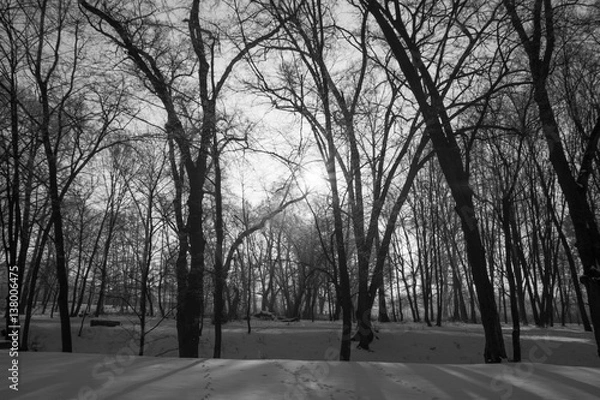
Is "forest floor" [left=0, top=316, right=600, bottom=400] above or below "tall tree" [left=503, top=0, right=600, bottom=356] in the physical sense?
below

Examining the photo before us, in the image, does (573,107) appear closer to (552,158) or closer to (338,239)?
(552,158)

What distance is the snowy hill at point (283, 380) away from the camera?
3572 millimetres

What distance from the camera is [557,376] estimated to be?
169 inches

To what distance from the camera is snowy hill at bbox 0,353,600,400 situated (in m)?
3.57

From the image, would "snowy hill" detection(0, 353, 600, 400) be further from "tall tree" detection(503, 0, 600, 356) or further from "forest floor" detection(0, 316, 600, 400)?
"tall tree" detection(503, 0, 600, 356)

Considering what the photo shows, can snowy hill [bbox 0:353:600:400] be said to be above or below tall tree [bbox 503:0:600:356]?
below

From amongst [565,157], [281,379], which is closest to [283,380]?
[281,379]

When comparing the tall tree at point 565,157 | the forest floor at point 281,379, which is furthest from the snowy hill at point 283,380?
the tall tree at point 565,157

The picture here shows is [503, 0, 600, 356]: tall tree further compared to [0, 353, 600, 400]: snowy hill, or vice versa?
[503, 0, 600, 356]: tall tree

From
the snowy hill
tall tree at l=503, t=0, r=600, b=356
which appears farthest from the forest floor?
tall tree at l=503, t=0, r=600, b=356

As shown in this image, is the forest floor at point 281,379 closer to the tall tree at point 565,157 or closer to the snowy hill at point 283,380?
the snowy hill at point 283,380

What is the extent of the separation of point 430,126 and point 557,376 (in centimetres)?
465

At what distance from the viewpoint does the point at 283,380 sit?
410 cm

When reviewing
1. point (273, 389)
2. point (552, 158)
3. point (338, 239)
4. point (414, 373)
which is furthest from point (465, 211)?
point (273, 389)
